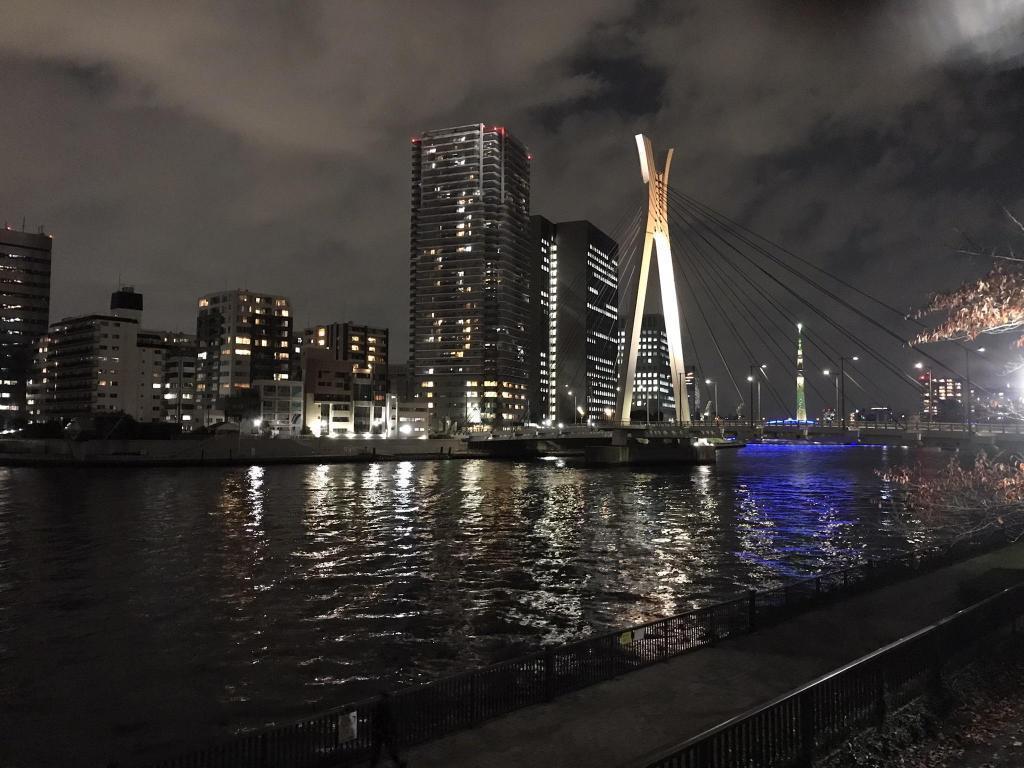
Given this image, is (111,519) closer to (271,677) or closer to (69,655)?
(69,655)

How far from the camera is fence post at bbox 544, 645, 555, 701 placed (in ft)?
33.1

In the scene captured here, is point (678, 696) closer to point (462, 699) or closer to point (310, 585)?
point (462, 699)

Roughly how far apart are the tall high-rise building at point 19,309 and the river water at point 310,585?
148m

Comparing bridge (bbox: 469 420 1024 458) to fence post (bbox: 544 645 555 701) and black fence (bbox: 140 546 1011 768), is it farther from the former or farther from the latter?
fence post (bbox: 544 645 555 701)

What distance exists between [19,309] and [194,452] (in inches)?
4582

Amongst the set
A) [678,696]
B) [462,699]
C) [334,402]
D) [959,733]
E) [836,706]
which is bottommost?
[959,733]

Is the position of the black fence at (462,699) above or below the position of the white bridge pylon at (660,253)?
below

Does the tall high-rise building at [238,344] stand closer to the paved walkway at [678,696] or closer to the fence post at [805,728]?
the paved walkway at [678,696]

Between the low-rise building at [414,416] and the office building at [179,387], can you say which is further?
the low-rise building at [414,416]

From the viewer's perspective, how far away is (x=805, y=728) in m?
8.18

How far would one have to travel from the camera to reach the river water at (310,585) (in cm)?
1348

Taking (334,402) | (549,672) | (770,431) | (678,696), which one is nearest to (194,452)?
(334,402)

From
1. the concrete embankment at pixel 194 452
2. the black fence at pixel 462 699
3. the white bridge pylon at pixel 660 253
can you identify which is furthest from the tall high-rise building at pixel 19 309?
the black fence at pixel 462 699

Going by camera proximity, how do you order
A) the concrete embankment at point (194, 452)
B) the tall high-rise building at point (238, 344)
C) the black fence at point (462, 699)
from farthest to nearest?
1. the tall high-rise building at point (238, 344)
2. the concrete embankment at point (194, 452)
3. the black fence at point (462, 699)
